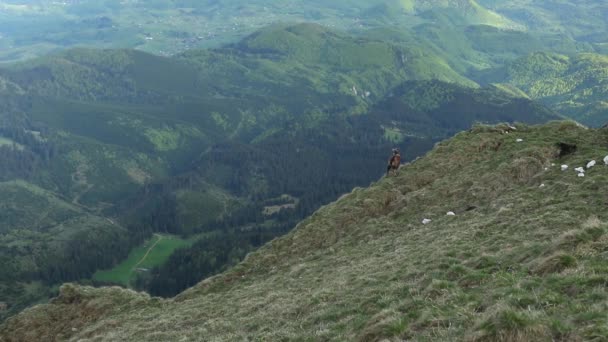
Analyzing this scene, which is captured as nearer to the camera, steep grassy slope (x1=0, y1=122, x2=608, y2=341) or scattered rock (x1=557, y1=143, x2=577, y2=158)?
steep grassy slope (x1=0, y1=122, x2=608, y2=341)

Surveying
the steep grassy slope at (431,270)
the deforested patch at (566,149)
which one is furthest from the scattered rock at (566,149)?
the steep grassy slope at (431,270)

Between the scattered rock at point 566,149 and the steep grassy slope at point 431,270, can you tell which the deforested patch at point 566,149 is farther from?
the steep grassy slope at point 431,270

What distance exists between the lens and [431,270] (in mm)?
28656

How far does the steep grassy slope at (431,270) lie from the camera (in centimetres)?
1925

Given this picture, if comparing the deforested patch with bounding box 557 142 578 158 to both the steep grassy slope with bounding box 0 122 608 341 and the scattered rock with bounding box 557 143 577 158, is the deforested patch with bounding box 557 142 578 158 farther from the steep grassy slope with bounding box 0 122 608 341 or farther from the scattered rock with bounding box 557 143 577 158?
the steep grassy slope with bounding box 0 122 608 341

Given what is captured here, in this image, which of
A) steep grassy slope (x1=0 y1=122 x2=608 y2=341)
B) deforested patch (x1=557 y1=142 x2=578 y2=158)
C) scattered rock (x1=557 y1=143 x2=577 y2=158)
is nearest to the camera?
steep grassy slope (x1=0 y1=122 x2=608 y2=341)

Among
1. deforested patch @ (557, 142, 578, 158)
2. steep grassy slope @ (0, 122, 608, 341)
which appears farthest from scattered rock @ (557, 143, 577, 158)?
steep grassy slope @ (0, 122, 608, 341)

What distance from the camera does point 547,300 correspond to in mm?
18500

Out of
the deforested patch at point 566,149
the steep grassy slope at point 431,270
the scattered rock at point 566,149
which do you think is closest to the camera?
the steep grassy slope at point 431,270

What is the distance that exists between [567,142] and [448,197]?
17778 millimetres

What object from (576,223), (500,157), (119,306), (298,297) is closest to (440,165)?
(500,157)

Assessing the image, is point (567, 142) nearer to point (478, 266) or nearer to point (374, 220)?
point (374, 220)

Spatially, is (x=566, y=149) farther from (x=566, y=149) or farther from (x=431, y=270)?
(x=431, y=270)

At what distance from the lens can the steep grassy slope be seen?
758 inches
